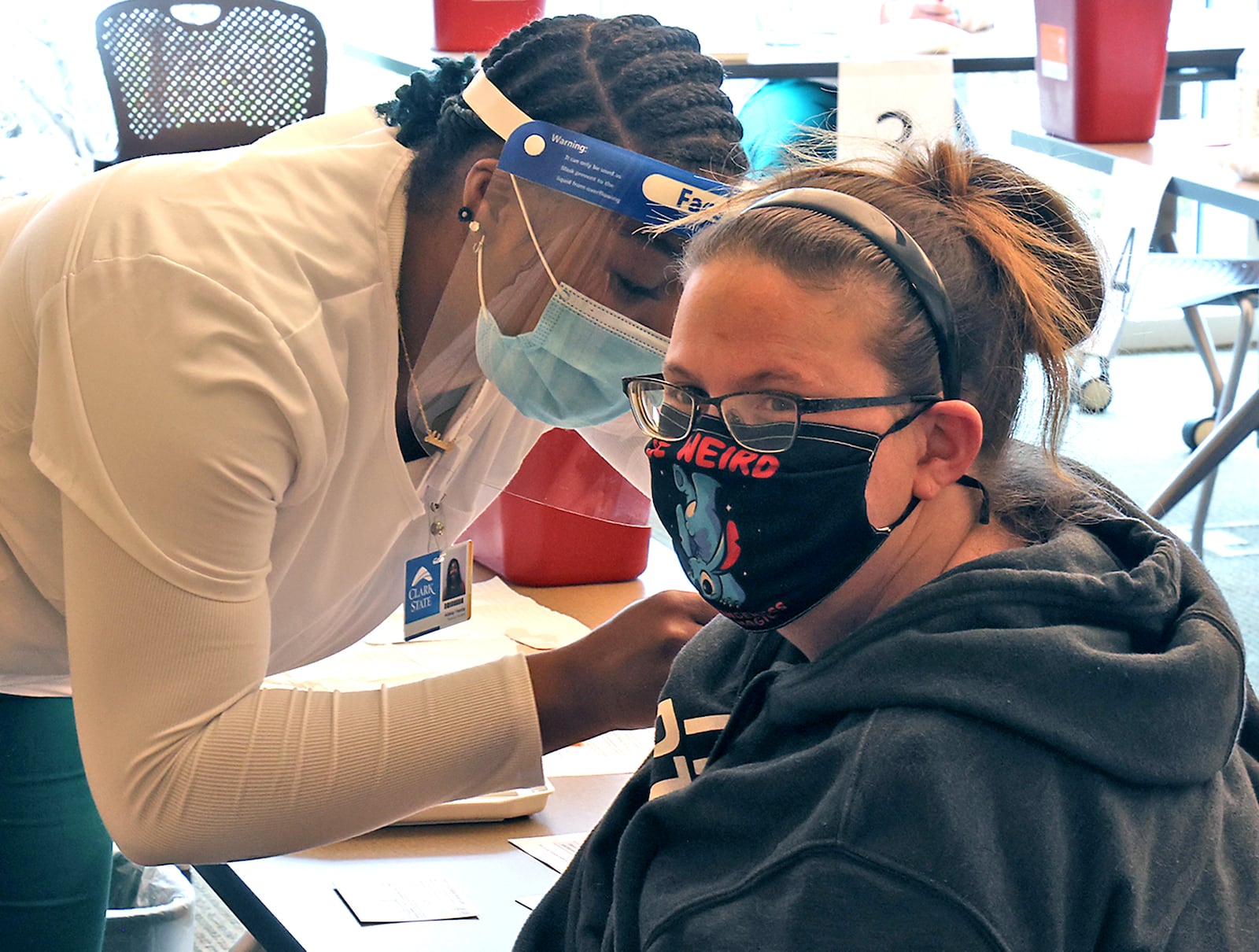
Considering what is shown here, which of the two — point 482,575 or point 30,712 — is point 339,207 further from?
point 482,575

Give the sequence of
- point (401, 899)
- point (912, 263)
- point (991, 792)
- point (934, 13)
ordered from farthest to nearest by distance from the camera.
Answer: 1. point (934, 13)
2. point (401, 899)
3. point (912, 263)
4. point (991, 792)

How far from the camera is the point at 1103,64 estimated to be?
2566mm

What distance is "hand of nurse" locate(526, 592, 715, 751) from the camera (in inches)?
43.9

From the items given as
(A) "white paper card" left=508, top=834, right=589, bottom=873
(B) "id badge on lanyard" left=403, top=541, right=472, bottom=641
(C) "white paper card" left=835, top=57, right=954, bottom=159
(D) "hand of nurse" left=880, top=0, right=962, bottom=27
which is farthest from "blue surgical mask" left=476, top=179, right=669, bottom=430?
(D) "hand of nurse" left=880, top=0, right=962, bottom=27

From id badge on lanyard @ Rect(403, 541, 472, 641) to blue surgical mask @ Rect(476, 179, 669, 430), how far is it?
6.2 inches

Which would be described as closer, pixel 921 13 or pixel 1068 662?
pixel 1068 662

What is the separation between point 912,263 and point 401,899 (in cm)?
65

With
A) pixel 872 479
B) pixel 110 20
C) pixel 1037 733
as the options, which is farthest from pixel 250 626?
pixel 110 20

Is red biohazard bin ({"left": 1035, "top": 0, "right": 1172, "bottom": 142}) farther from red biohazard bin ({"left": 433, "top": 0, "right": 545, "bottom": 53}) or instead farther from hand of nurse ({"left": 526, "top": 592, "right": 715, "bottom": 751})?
hand of nurse ({"left": 526, "top": 592, "right": 715, "bottom": 751})

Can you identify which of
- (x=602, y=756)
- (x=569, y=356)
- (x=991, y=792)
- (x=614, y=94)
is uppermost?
(x=614, y=94)

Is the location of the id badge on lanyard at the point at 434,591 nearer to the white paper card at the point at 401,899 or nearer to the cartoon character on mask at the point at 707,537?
the white paper card at the point at 401,899

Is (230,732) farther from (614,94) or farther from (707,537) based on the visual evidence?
(614,94)

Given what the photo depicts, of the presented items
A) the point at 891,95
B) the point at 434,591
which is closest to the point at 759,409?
the point at 434,591

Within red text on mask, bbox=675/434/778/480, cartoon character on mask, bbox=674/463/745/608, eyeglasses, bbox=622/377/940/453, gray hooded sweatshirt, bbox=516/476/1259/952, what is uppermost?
eyeglasses, bbox=622/377/940/453
